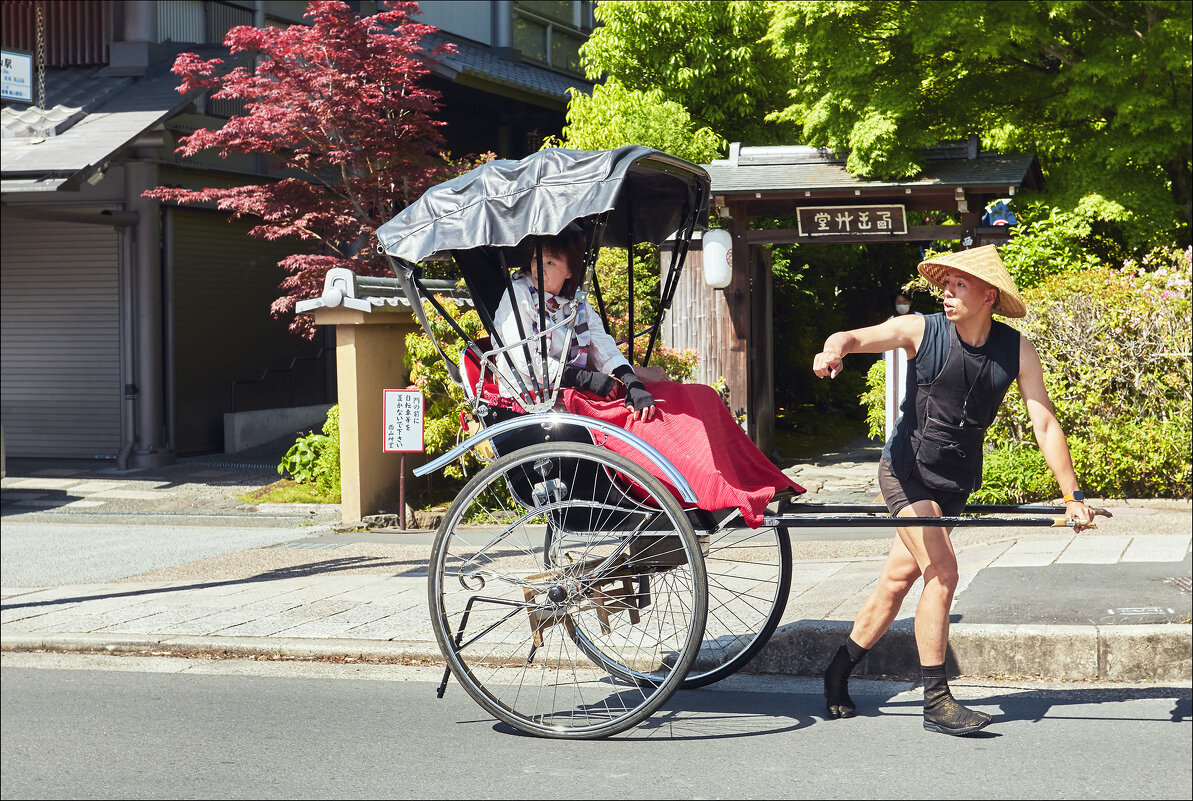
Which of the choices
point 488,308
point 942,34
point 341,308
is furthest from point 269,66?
point 488,308

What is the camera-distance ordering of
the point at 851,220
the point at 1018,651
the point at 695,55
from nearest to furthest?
1. the point at 1018,651
2. the point at 851,220
3. the point at 695,55

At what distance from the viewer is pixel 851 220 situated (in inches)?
501

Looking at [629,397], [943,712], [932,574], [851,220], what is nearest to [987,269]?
[932,574]

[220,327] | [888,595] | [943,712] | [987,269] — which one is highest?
[220,327]

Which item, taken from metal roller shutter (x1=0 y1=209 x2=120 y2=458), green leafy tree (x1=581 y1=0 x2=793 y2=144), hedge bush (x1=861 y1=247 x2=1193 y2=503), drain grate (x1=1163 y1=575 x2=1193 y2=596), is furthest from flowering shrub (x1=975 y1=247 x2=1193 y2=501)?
metal roller shutter (x1=0 y1=209 x2=120 y2=458)

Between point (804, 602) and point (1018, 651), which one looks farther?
point (804, 602)

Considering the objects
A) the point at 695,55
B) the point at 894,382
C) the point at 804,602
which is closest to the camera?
the point at 804,602

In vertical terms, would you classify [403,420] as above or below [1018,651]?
above

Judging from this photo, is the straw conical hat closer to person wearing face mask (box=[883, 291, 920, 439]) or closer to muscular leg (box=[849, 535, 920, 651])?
muscular leg (box=[849, 535, 920, 651])

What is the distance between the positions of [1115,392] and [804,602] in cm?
492

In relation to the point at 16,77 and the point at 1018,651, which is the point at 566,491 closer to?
the point at 1018,651

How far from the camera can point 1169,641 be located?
5.30 meters

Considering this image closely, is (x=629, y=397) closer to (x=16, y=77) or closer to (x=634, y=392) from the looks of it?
(x=634, y=392)

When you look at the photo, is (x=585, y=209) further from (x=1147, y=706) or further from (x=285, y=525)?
(x=285, y=525)
